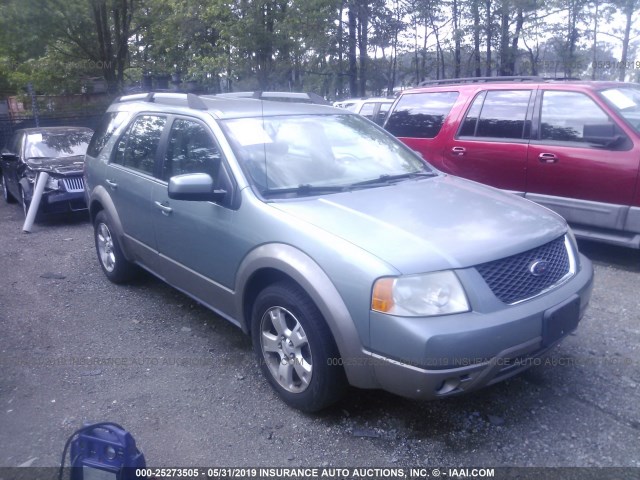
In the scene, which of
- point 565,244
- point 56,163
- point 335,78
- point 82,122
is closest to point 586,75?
point 335,78

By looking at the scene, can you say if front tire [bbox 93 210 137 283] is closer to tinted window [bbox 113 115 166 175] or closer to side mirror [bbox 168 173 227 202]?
tinted window [bbox 113 115 166 175]

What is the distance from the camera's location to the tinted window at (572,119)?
5633 millimetres

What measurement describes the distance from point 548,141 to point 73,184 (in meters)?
6.74

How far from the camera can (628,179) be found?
5387mm

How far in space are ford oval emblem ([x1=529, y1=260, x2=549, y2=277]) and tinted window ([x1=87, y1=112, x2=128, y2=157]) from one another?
3981 millimetres

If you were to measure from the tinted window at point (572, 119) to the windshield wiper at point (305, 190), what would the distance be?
10.5ft

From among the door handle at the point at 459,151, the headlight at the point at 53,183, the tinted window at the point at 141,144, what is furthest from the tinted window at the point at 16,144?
the door handle at the point at 459,151

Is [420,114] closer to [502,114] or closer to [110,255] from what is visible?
[502,114]

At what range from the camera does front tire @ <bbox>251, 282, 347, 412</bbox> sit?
3.09m

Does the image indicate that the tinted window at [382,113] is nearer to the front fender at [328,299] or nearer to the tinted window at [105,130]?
the tinted window at [105,130]

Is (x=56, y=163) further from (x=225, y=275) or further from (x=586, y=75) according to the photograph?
(x=586, y=75)

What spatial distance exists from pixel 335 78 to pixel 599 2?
9.07m

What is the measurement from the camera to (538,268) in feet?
10.3

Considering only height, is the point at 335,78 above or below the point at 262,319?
above
